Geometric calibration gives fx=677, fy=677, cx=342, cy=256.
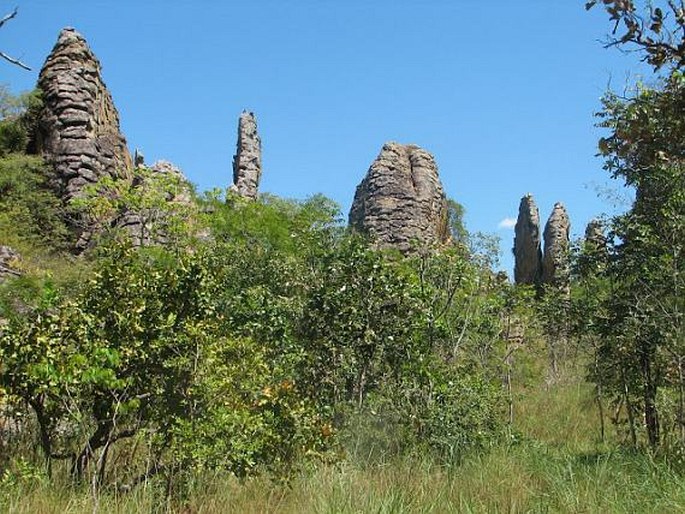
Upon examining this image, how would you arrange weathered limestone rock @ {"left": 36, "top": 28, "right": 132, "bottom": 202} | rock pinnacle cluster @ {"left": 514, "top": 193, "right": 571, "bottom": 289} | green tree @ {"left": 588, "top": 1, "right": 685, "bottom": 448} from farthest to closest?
rock pinnacle cluster @ {"left": 514, "top": 193, "right": 571, "bottom": 289}, weathered limestone rock @ {"left": 36, "top": 28, "right": 132, "bottom": 202}, green tree @ {"left": 588, "top": 1, "right": 685, "bottom": 448}

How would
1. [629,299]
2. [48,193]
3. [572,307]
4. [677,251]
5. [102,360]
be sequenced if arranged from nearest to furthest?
[102,360], [677,251], [629,299], [572,307], [48,193]

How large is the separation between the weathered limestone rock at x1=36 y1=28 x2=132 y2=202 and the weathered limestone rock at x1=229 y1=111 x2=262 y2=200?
693 inches

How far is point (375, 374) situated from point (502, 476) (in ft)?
8.91

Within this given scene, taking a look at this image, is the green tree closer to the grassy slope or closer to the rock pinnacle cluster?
the grassy slope

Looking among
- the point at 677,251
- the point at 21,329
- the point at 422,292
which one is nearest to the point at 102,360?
the point at 21,329

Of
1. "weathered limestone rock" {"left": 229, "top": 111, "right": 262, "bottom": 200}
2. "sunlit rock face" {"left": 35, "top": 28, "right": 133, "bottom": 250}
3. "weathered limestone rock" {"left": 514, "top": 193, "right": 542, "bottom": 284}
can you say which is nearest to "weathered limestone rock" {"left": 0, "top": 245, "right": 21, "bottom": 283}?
"sunlit rock face" {"left": 35, "top": 28, "right": 133, "bottom": 250}

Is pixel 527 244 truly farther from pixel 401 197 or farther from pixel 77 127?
pixel 77 127

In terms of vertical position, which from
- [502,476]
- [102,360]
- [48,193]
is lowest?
[502,476]

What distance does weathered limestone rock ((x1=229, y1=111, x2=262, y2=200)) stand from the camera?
48625 mm

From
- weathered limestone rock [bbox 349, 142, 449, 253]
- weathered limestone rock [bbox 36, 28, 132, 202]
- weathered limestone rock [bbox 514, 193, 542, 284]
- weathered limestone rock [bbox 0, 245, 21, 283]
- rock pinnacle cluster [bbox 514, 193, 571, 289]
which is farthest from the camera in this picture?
weathered limestone rock [bbox 514, 193, 542, 284]

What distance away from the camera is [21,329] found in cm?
536

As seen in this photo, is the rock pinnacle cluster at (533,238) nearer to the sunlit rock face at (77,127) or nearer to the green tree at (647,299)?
the sunlit rock face at (77,127)

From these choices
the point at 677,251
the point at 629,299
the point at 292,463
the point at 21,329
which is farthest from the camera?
the point at 629,299

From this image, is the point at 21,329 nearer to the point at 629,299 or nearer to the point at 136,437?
the point at 136,437
